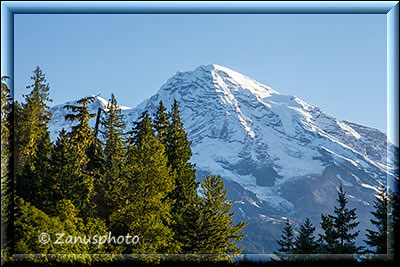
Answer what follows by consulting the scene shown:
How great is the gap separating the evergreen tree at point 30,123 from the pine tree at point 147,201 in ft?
25.2

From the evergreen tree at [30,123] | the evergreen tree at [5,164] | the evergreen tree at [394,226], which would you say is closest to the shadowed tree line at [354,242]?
the evergreen tree at [394,226]

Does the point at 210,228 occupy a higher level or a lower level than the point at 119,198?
lower

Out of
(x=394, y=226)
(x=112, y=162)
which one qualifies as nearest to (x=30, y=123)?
(x=112, y=162)

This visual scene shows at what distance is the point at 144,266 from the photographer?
2973cm

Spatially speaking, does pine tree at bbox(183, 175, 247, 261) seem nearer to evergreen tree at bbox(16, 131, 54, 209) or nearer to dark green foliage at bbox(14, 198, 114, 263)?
dark green foliage at bbox(14, 198, 114, 263)

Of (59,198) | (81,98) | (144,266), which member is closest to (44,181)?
(59,198)

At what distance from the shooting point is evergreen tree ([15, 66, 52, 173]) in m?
39.4

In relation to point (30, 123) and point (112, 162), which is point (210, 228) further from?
point (30, 123)

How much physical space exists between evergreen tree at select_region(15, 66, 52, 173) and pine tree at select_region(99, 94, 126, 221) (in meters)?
5.70

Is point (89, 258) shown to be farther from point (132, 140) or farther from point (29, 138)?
point (132, 140)

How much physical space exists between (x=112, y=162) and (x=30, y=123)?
370 inches

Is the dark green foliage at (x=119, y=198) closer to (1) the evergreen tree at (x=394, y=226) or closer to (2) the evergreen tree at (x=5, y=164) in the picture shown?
(2) the evergreen tree at (x=5, y=164)

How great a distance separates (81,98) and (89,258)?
15.1 meters

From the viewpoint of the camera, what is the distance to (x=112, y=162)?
47281 millimetres
